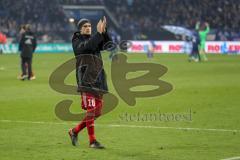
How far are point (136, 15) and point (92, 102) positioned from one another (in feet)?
187

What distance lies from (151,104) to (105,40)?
791 cm

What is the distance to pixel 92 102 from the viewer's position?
39.8 ft

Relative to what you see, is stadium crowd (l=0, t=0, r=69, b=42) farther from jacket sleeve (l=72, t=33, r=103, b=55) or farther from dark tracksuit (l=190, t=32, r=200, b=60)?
jacket sleeve (l=72, t=33, r=103, b=55)

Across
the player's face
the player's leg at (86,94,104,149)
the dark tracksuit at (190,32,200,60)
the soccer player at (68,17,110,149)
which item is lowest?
the dark tracksuit at (190,32,200,60)

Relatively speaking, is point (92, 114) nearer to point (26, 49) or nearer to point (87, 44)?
point (87, 44)

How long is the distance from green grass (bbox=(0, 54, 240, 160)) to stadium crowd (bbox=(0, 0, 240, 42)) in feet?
118

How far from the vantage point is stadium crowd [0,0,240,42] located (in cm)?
6147

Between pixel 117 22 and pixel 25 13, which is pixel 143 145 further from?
pixel 117 22

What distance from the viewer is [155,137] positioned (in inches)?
530

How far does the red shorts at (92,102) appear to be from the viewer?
1212 centimetres

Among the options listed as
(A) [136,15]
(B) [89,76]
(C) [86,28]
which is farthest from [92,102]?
(A) [136,15]

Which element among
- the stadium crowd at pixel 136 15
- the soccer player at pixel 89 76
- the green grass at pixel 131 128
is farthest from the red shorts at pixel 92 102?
the stadium crowd at pixel 136 15

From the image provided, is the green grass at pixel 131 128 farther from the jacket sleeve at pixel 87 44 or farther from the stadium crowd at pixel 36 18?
the stadium crowd at pixel 36 18

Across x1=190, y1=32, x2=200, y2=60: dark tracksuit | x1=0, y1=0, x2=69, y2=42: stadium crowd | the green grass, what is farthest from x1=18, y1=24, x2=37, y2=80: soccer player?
x1=0, y1=0, x2=69, y2=42: stadium crowd
